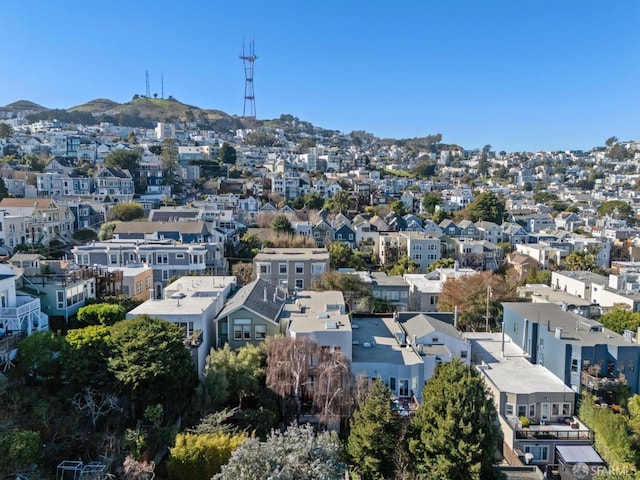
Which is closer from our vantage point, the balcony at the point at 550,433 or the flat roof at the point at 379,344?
the balcony at the point at 550,433

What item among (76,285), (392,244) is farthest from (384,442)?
(392,244)

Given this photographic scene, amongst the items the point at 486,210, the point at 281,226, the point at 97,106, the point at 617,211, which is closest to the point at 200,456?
the point at 281,226

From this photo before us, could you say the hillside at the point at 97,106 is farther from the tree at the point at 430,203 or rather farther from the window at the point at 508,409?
the window at the point at 508,409

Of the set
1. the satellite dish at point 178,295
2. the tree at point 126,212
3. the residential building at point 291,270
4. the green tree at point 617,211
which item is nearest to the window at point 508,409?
the satellite dish at point 178,295

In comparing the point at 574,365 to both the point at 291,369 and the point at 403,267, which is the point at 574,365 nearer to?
the point at 291,369

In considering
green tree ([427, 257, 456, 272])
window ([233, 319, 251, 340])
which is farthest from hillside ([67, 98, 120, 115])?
window ([233, 319, 251, 340])
